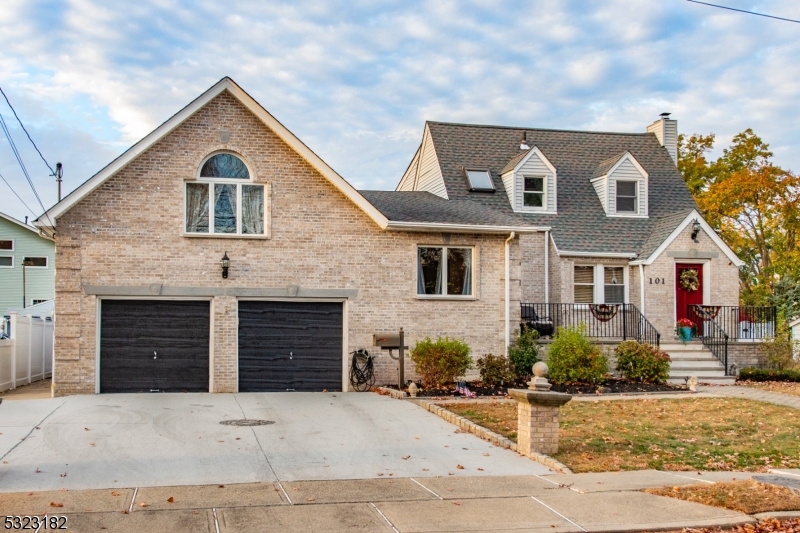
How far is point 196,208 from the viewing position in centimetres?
1839

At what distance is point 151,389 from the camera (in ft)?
58.8

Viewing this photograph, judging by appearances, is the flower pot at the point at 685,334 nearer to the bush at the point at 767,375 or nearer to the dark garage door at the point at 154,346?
the bush at the point at 767,375

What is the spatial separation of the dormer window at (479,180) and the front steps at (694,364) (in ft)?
24.5

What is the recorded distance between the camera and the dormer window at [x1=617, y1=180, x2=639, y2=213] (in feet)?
→ 88.1

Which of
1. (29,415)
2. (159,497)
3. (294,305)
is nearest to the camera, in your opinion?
(159,497)

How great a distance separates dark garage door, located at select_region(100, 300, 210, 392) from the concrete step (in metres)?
12.2

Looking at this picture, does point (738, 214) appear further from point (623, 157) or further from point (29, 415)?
point (29, 415)

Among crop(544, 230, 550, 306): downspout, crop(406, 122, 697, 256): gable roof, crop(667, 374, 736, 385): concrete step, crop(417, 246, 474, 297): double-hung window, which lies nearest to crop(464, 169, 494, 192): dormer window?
crop(406, 122, 697, 256): gable roof

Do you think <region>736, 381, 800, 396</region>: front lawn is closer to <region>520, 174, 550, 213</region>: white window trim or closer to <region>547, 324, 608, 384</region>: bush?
<region>547, 324, 608, 384</region>: bush

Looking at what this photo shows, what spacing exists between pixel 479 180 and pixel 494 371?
9.17 m

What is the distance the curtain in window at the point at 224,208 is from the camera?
1849 centimetres

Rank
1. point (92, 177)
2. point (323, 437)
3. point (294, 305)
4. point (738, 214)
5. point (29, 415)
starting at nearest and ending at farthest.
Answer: point (323, 437) → point (29, 415) → point (92, 177) → point (294, 305) → point (738, 214)

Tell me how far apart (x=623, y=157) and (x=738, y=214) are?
38.9ft

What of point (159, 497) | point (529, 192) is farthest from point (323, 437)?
point (529, 192)
